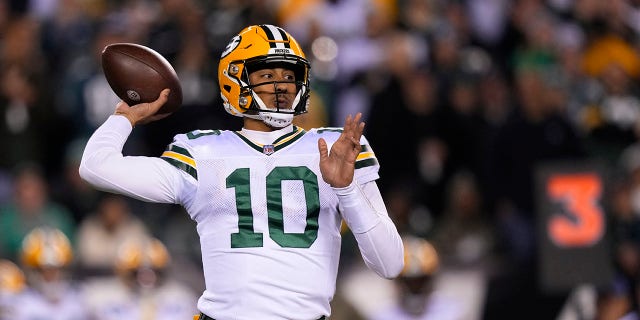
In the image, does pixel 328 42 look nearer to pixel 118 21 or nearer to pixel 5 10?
pixel 118 21

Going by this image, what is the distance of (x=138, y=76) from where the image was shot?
436cm

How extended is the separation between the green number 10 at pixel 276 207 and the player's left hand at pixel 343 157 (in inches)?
7.7

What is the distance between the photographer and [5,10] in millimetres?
10484

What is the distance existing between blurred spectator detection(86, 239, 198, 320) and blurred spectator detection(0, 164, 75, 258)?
2.36ft

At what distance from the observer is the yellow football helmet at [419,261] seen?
8.02 metres

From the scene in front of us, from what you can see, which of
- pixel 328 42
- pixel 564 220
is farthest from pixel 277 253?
pixel 328 42

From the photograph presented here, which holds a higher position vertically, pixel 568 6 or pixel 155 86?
pixel 155 86

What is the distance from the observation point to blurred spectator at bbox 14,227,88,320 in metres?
8.51

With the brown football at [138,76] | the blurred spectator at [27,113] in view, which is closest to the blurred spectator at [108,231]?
the blurred spectator at [27,113]

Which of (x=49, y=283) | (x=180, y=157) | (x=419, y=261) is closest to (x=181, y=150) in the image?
(x=180, y=157)

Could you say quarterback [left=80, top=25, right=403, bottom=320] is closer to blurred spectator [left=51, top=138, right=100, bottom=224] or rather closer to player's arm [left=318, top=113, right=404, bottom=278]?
player's arm [left=318, top=113, right=404, bottom=278]

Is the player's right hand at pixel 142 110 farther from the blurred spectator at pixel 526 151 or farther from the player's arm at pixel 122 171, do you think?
the blurred spectator at pixel 526 151

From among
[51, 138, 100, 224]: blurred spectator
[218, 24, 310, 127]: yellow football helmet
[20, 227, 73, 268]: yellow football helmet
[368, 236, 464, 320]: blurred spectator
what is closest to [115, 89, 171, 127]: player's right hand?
[218, 24, 310, 127]: yellow football helmet

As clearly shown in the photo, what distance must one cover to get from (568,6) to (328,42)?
2.60m
